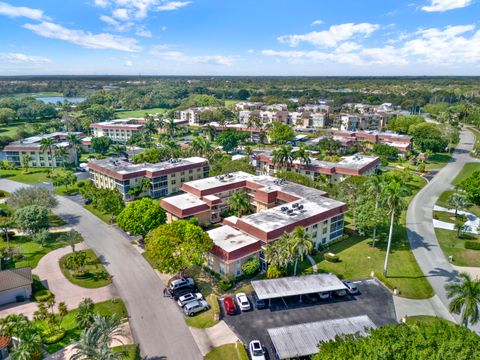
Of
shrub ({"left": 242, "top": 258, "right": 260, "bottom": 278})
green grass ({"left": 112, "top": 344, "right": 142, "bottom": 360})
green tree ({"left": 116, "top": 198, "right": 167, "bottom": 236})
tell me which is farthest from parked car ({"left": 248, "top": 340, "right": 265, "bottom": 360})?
green tree ({"left": 116, "top": 198, "right": 167, "bottom": 236})

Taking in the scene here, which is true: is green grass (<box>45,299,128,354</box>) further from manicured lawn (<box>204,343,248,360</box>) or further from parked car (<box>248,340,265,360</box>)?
parked car (<box>248,340,265,360</box>)

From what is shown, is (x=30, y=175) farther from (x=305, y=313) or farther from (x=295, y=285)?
(x=305, y=313)

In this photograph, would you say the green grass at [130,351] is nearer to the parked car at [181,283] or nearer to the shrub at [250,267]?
the parked car at [181,283]

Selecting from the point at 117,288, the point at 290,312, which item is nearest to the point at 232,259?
the point at 290,312

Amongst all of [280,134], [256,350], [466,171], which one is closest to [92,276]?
[256,350]

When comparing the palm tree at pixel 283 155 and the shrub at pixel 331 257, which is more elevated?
the palm tree at pixel 283 155

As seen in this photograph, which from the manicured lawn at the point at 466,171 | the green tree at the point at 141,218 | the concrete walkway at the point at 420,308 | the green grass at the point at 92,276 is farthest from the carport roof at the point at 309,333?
the manicured lawn at the point at 466,171
